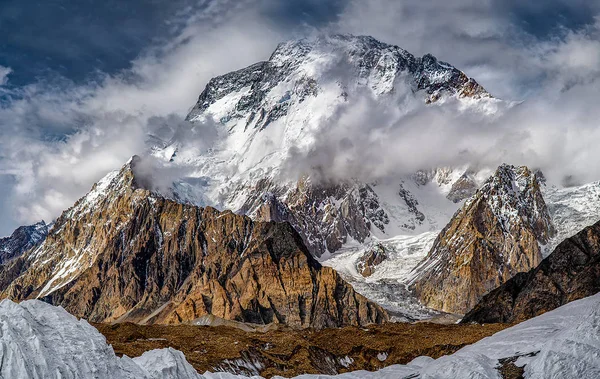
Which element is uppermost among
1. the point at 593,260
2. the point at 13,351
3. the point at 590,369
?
the point at 593,260

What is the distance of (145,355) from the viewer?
6862cm

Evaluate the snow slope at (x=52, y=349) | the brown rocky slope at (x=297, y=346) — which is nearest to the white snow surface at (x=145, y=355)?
the snow slope at (x=52, y=349)

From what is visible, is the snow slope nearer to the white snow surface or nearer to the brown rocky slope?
the white snow surface

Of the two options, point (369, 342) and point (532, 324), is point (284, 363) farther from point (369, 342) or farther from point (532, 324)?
point (532, 324)

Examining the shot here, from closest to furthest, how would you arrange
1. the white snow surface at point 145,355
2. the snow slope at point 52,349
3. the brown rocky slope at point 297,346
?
the snow slope at point 52,349, the white snow surface at point 145,355, the brown rocky slope at point 297,346

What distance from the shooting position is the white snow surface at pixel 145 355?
53719 millimetres

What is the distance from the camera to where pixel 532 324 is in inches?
3374

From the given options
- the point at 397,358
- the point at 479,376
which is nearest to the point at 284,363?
the point at 397,358

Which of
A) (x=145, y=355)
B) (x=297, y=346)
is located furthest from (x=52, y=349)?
(x=297, y=346)

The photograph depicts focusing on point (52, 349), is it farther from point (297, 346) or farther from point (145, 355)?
point (297, 346)

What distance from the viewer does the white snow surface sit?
176 feet

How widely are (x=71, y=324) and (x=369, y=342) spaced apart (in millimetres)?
124187

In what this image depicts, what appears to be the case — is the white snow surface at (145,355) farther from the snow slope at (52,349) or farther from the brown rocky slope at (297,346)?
the brown rocky slope at (297,346)

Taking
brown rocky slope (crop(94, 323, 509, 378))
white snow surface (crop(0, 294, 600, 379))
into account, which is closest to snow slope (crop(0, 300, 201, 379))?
white snow surface (crop(0, 294, 600, 379))
